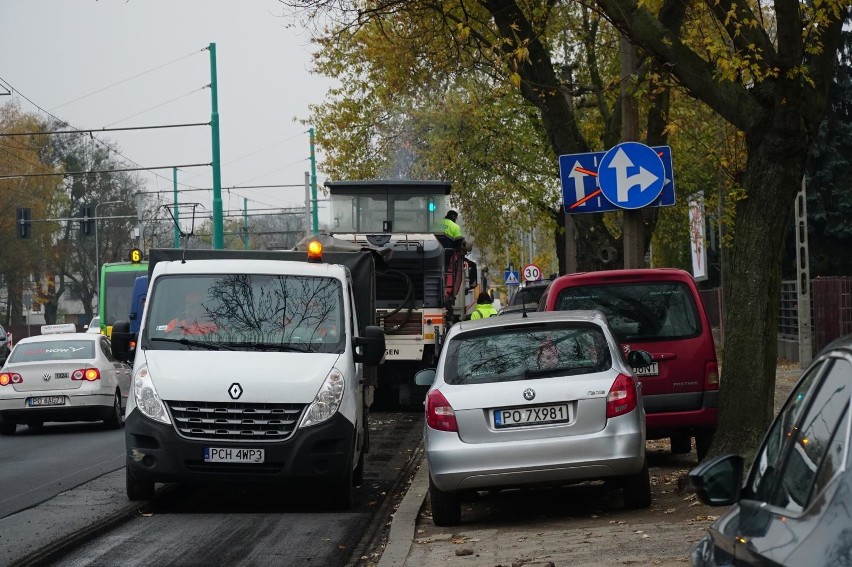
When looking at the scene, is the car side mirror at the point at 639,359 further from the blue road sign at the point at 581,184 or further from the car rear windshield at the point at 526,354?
the blue road sign at the point at 581,184

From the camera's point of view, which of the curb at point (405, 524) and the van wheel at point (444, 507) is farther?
the van wheel at point (444, 507)

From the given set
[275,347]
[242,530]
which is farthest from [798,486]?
[275,347]

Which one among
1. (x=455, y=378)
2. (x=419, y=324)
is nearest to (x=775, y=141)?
(x=455, y=378)

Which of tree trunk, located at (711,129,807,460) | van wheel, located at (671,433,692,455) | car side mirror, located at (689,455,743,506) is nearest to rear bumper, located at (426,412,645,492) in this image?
tree trunk, located at (711,129,807,460)

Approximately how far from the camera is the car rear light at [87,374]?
22.0 meters

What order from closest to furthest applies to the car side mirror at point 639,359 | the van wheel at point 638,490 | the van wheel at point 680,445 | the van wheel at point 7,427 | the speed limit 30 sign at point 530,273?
the van wheel at point 638,490 → the car side mirror at point 639,359 → the van wheel at point 680,445 → the van wheel at point 7,427 → the speed limit 30 sign at point 530,273

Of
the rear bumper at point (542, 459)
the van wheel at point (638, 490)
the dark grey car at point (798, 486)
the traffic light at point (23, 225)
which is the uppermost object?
the traffic light at point (23, 225)

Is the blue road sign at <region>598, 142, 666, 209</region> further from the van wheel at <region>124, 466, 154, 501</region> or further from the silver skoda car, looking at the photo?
the van wheel at <region>124, 466, 154, 501</region>

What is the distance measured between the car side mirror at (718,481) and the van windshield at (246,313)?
27.7 feet

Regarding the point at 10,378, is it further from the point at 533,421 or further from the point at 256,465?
the point at 533,421

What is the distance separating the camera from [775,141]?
11.2 m

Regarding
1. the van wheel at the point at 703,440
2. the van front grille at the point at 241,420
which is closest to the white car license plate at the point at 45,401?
the van front grille at the point at 241,420

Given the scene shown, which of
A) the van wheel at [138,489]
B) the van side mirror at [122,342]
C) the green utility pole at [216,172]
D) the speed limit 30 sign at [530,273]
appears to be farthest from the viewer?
the speed limit 30 sign at [530,273]

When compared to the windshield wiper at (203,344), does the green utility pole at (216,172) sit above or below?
above
